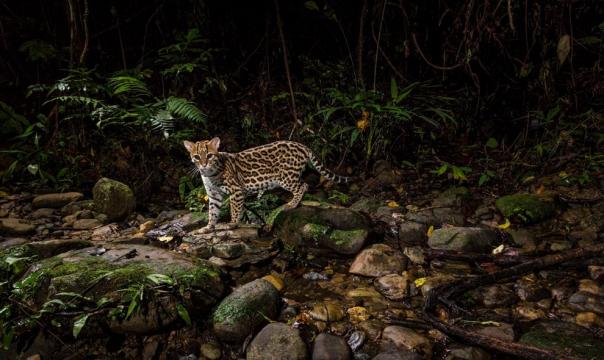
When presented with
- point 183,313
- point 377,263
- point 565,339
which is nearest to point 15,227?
point 183,313

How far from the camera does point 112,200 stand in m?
5.77

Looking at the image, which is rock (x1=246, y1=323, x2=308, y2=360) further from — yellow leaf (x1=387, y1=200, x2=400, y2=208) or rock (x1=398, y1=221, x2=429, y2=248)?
yellow leaf (x1=387, y1=200, x2=400, y2=208)

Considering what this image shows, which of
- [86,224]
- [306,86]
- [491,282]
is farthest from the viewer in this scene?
[306,86]

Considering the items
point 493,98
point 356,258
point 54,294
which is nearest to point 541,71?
point 493,98

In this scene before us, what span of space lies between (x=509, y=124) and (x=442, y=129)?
1.22m

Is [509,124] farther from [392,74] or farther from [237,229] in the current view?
[237,229]

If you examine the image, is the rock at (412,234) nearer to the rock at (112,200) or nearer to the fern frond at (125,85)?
the rock at (112,200)

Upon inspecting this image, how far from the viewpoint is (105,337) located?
3229 mm

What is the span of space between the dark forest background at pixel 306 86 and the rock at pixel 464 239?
5.25 ft

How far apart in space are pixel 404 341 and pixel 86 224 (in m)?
4.69

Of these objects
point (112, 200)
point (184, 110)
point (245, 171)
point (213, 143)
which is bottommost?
point (112, 200)

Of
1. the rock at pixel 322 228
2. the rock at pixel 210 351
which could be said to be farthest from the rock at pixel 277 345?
the rock at pixel 322 228

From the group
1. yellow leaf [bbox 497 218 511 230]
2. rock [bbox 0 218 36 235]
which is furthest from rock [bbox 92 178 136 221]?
yellow leaf [bbox 497 218 511 230]

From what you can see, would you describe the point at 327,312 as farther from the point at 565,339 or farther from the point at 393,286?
the point at 565,339
